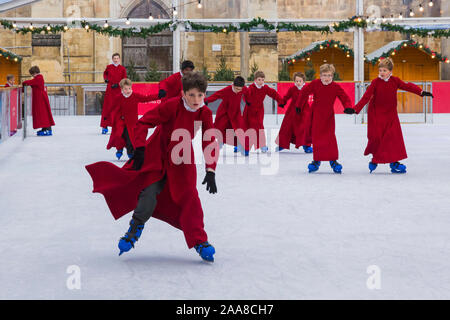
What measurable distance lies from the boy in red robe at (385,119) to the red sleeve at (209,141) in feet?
16.6

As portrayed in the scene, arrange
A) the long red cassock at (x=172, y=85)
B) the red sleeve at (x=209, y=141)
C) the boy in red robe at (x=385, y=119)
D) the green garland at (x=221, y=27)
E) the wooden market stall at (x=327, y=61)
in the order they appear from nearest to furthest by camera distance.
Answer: the red sleeve at (x=209, y=141), the boy in red robe at (x=385, y=119), the long red cassock at (x=172, y=85), the green garland at (x=221, y=27), the wooden market stall at (x=327, y=61)

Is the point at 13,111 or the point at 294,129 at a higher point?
the point at 13,111

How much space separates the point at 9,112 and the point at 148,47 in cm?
1955

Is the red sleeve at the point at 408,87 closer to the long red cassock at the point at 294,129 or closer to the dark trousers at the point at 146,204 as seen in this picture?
the long red cassock at the point at 294,129

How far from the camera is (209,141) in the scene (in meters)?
5.05

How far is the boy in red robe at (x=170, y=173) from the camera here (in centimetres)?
488

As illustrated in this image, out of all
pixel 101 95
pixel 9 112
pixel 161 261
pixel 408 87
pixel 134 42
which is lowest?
pixel 161 261

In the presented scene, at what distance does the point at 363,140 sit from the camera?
618 inches

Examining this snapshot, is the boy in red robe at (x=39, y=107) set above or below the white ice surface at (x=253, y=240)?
above

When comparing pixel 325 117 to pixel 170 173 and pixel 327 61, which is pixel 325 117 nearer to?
pixel 170 173

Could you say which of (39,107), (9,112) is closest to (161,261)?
(9,112)

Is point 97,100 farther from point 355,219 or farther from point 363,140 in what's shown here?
point 355,219

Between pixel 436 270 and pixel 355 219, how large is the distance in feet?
6.30

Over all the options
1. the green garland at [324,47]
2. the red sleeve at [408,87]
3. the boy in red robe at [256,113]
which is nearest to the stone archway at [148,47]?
the green garland at [324,47]
